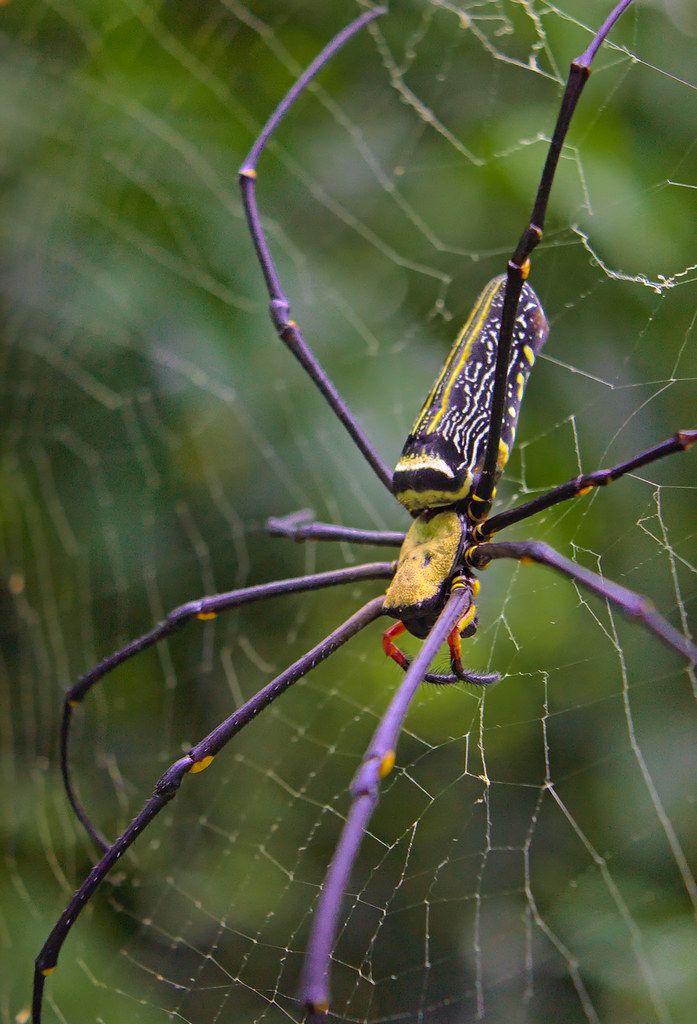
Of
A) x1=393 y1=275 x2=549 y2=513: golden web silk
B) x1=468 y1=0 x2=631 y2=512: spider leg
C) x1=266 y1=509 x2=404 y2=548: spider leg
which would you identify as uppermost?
x1=468 y1=0 x2=631 y2=512: spider leg

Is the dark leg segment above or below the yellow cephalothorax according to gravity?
below

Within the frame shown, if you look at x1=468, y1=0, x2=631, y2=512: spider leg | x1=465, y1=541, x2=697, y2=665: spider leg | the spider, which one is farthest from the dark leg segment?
x1=468, y1=0, x2=631, y2=512: spider leg

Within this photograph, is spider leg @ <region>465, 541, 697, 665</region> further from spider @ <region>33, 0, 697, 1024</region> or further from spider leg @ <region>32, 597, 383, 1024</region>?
spider leg @ <region>32, 597, 383, 1024</region>

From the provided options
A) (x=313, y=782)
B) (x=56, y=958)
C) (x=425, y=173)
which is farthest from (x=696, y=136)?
(x=56, y=958)

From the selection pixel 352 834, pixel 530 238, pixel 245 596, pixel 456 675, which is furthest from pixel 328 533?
pixel 352 834

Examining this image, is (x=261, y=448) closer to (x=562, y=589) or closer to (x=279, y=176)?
(x=279, y=176)

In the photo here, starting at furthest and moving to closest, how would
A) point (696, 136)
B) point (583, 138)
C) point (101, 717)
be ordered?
point (101, 717), point (583, 138), point (696, 136)

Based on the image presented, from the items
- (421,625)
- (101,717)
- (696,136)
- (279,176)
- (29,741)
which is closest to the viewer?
(421,625)
